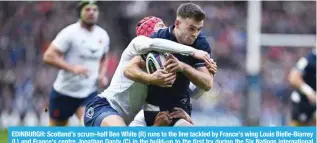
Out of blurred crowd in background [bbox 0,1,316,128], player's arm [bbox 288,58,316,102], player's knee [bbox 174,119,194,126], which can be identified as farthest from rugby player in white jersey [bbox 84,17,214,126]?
blurred crowd in background [bbox 0,1,316,128]

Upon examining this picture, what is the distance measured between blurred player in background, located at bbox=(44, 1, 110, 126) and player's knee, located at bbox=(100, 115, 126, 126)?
3.77 meters

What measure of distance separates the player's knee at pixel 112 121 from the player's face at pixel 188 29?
688 mm

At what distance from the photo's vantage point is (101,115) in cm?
661

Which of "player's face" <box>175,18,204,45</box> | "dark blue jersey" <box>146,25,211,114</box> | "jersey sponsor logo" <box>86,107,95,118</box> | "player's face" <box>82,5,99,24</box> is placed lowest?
"jersey sponsor logo" <box>86,107,95,118</box>

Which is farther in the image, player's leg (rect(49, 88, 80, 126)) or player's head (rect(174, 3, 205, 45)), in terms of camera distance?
player's leg (rect(49, 88, 80, 126))

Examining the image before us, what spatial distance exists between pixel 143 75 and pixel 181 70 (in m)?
0.26

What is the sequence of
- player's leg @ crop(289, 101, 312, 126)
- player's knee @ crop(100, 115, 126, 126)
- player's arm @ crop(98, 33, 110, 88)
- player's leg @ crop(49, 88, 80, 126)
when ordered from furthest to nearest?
player's leg @ crop(289, 101, 312, 126) → player's arm @ crop(98, 33, 110, 88) → player's leg @ crop(49, 88, 80, 126) → player's knee @ crop(100, 115, 126, 126)

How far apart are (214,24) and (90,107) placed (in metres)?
9.61

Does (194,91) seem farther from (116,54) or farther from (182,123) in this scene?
(116,54)

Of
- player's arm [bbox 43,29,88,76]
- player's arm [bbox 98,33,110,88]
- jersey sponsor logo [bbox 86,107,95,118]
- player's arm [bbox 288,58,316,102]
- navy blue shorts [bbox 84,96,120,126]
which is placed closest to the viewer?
navy blue shorts [bbox 84,96,120,126]

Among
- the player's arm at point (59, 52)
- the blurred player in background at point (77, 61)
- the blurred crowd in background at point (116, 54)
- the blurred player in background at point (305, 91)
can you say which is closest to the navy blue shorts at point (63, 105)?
the blurred player in background at point (77, 61)

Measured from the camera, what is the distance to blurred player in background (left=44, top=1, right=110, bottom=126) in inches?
408

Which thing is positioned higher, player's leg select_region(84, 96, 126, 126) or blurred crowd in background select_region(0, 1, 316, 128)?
blurred crowd in background select_region(0, 1, 316, 128)

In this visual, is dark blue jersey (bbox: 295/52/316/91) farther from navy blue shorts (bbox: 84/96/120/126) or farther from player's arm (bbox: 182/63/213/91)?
player's arm (bbox: 182/63/213/91)
